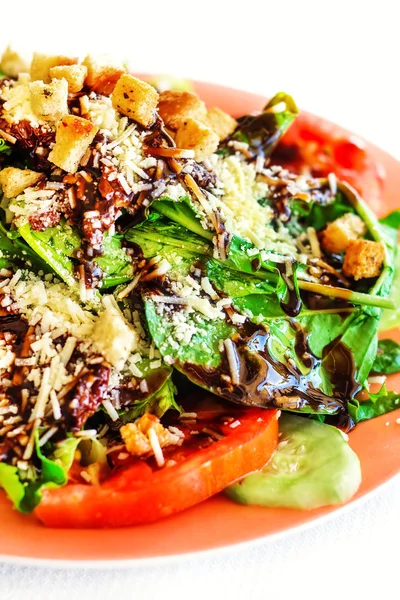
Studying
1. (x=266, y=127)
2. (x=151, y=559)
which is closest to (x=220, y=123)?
(x=266, y=127)

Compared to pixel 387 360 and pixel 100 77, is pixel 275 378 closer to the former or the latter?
pixel 387 360

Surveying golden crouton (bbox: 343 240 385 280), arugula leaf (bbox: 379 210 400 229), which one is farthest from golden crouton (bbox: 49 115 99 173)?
arugula leaf (bbox: 379 210 400 229)

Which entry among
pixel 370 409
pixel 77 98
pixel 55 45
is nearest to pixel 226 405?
pixel 370 409

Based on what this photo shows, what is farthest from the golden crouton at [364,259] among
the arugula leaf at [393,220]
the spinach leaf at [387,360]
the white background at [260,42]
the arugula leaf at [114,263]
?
the white background at [260,42]

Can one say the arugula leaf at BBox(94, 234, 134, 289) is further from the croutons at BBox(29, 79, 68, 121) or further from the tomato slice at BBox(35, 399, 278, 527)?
the tomato slice at BBox(35, 399, 278, 527)

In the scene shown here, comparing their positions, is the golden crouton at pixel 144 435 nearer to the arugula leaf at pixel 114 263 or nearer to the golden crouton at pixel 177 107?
the arugula leaf at pixel 114 263
